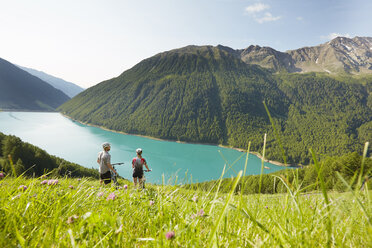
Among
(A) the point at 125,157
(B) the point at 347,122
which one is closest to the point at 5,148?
(A) the point at 125,157

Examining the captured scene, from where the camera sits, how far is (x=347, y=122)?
620 feet

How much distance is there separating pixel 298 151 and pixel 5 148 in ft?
485

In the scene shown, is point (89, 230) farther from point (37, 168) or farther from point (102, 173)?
point (37, 168)

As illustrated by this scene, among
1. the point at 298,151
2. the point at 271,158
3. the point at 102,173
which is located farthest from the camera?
the point at 298,151

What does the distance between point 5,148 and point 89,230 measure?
54.2 metres

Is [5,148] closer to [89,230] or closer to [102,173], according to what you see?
[102,173]

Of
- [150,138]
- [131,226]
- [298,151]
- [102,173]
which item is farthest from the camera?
[150,138]

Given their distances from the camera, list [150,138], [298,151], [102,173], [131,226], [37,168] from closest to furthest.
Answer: [131,226] → [102,173] → [37,168] → [298,151] → [150,138]

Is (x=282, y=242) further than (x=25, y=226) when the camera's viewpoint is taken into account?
No

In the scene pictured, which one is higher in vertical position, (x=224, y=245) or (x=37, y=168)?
(x=224, y=245)

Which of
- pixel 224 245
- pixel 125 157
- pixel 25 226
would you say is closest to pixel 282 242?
pixel 224 245

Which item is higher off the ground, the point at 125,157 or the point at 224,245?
the point at 224,245

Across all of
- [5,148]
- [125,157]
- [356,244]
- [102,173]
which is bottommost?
[125,157]

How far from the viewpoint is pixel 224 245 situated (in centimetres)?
125
